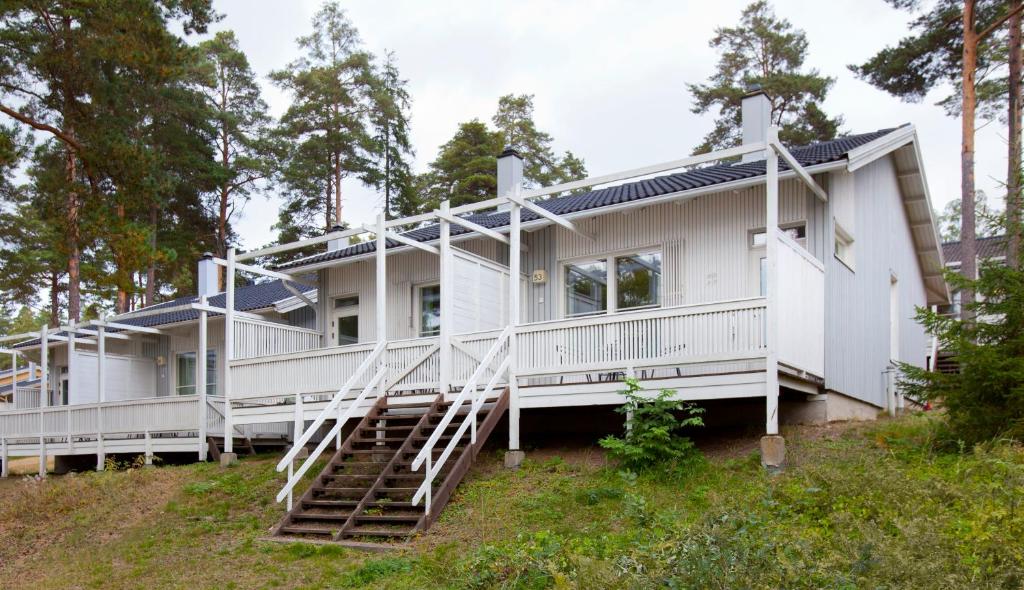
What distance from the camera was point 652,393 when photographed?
11992mm

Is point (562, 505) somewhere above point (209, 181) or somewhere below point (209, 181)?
below

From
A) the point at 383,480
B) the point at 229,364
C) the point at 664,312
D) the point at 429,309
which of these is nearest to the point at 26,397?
the point at 229,364

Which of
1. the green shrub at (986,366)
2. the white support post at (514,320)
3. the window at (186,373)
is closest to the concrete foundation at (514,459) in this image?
the white support post at (514,320)

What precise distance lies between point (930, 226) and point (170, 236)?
27.7 m

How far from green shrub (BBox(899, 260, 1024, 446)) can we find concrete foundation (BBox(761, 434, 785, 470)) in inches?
71.8

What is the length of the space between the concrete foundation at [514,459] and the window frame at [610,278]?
118 inches

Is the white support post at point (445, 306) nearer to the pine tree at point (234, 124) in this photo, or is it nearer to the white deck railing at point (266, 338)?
the white deck railing at point (266, 338)

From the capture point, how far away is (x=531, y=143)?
4059cm

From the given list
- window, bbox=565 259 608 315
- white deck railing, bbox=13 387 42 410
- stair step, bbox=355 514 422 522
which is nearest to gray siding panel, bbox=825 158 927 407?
window, bbox=565 259 608 315

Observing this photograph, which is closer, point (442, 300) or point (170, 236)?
point (442, 300)

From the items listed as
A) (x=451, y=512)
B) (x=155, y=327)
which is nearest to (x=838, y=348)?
(x=451, y=512)

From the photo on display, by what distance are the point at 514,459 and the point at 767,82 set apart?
24.5m

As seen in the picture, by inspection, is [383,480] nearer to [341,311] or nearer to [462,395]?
[462,395]

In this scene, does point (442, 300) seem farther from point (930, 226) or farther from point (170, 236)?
point (170, 236)
